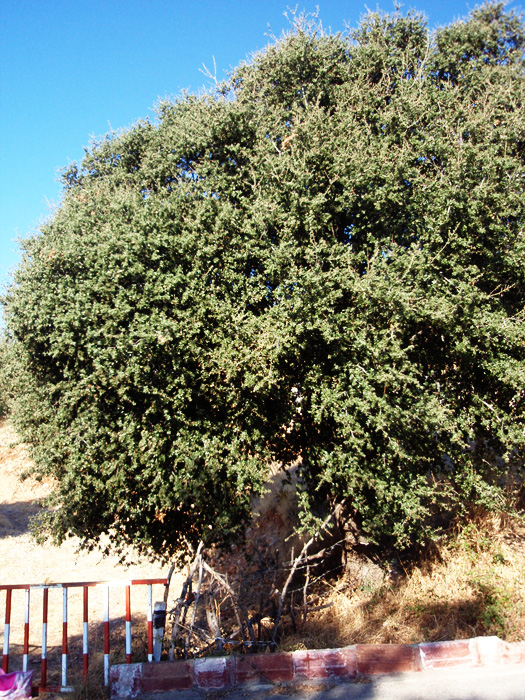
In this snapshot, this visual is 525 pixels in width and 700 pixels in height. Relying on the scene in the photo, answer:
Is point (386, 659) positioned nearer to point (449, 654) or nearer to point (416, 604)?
point (449, 654)

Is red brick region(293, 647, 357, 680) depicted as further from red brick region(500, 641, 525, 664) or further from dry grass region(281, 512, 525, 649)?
red brick region(500, 641, 525, 664)

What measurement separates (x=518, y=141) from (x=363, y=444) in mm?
6411

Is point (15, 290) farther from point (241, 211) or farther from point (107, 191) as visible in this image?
point (241, 211)

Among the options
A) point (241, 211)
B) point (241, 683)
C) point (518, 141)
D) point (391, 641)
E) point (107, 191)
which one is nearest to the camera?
point (241, 683)

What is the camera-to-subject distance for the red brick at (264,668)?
5.70m

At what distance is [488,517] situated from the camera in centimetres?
971

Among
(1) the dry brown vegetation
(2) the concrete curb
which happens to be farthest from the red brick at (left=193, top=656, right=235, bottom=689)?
(1) the dry brown vegetation

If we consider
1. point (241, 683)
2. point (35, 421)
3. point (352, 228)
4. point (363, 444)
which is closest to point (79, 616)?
point (35, 421)

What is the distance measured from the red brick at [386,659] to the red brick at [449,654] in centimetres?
12

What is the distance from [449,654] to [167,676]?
3.06m

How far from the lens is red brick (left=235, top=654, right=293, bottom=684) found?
570cm

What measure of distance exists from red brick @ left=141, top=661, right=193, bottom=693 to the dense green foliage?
2189 millimetres

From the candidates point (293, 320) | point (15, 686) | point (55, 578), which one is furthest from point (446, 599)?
point (55, 578)

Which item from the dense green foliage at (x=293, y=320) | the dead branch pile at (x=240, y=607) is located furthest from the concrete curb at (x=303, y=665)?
the dense green foliage at (x=293, y=320)
